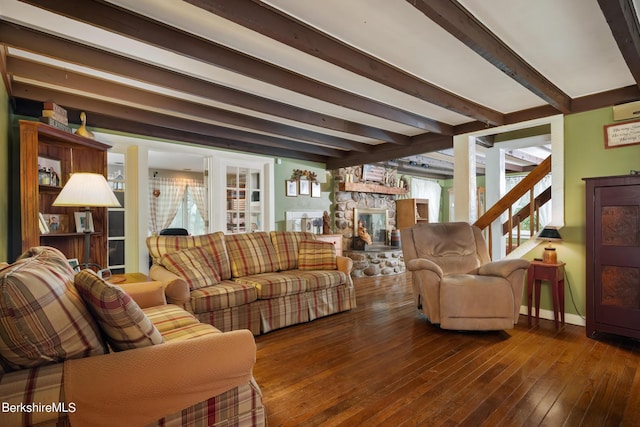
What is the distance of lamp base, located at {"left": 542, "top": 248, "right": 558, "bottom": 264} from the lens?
3.24 m

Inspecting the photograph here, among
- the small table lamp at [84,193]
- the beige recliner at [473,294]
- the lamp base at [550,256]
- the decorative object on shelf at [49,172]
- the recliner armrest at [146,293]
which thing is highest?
the decorative object on shelf at [49,172]

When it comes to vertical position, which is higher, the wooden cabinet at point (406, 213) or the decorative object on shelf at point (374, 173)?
the decorative object on shelf at point (374, 173)

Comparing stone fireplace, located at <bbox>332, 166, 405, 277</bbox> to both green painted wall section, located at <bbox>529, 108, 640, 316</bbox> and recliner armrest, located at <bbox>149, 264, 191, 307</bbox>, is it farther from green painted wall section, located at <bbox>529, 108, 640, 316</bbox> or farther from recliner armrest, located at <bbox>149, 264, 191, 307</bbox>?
recliner armrest, located at <bbox>149, 264, 191, 307</bbox>

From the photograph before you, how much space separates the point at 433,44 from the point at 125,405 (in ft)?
8.33

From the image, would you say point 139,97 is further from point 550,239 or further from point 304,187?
point 550,239

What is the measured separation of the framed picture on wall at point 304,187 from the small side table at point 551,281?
11.8ft

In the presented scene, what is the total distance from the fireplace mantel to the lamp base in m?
→ 3.52

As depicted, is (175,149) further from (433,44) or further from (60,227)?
(433,44)

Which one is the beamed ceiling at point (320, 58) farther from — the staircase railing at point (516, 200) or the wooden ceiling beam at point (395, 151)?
the staircase railing at point (516, 200)

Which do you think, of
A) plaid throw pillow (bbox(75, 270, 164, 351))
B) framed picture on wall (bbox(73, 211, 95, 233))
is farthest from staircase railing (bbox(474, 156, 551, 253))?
framed picture on wall (bbox(73, 211, 95, 233))

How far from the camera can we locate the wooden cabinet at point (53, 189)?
258 cm

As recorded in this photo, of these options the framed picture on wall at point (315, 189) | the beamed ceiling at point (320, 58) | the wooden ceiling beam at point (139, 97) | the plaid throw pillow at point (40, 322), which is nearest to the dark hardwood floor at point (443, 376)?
the plaid throw pillow at point (40, 322)

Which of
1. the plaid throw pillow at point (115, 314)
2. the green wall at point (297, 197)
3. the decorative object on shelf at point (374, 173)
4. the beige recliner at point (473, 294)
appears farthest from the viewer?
the decorative object on shelf at point (374, 173)

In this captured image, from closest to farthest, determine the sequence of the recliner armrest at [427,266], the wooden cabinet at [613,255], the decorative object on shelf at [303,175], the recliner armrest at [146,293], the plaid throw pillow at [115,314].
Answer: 1. the plaid throw pillow at [115,314]
2. the recliner armrest at [146,293]
3. the wooden cabinet at [613,255]
4. the recliner armrest at [427,266]
5. the decorative object on shelf at [303,175]
